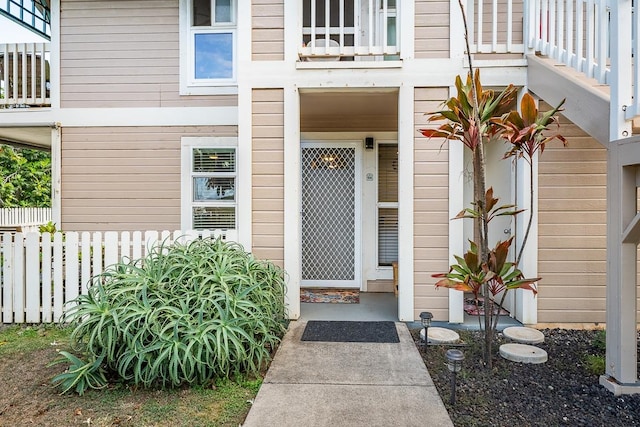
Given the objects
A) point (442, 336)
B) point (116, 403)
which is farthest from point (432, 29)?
point (116, 403)

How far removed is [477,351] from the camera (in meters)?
3.32

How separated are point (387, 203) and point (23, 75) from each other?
5.75m

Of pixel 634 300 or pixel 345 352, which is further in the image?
pixel 345 352

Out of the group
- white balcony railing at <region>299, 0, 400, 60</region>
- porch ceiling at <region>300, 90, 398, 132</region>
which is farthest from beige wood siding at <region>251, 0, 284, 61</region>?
porch ceiling at <region>300, 90, 398, 132</region>

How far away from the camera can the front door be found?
5.62 metres

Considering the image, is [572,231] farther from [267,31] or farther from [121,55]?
[121,55]

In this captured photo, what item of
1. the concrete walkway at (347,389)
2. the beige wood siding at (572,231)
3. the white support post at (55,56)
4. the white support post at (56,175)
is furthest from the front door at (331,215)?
the white support post at (55,56)

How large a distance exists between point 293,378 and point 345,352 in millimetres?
644

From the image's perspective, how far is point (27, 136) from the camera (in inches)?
257

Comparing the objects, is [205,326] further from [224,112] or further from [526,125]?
[224,112]

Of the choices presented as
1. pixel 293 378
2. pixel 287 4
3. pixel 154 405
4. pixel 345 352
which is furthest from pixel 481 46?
pixel 154 405

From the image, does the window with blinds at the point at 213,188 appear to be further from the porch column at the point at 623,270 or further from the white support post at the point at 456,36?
the porch column at the point at 623,270

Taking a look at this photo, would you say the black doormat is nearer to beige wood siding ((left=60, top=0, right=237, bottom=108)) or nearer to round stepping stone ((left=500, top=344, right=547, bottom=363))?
round stepping stone ((left=500, top=344, right=547, bottom=363))

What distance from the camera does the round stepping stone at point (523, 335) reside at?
3501 millimetres
